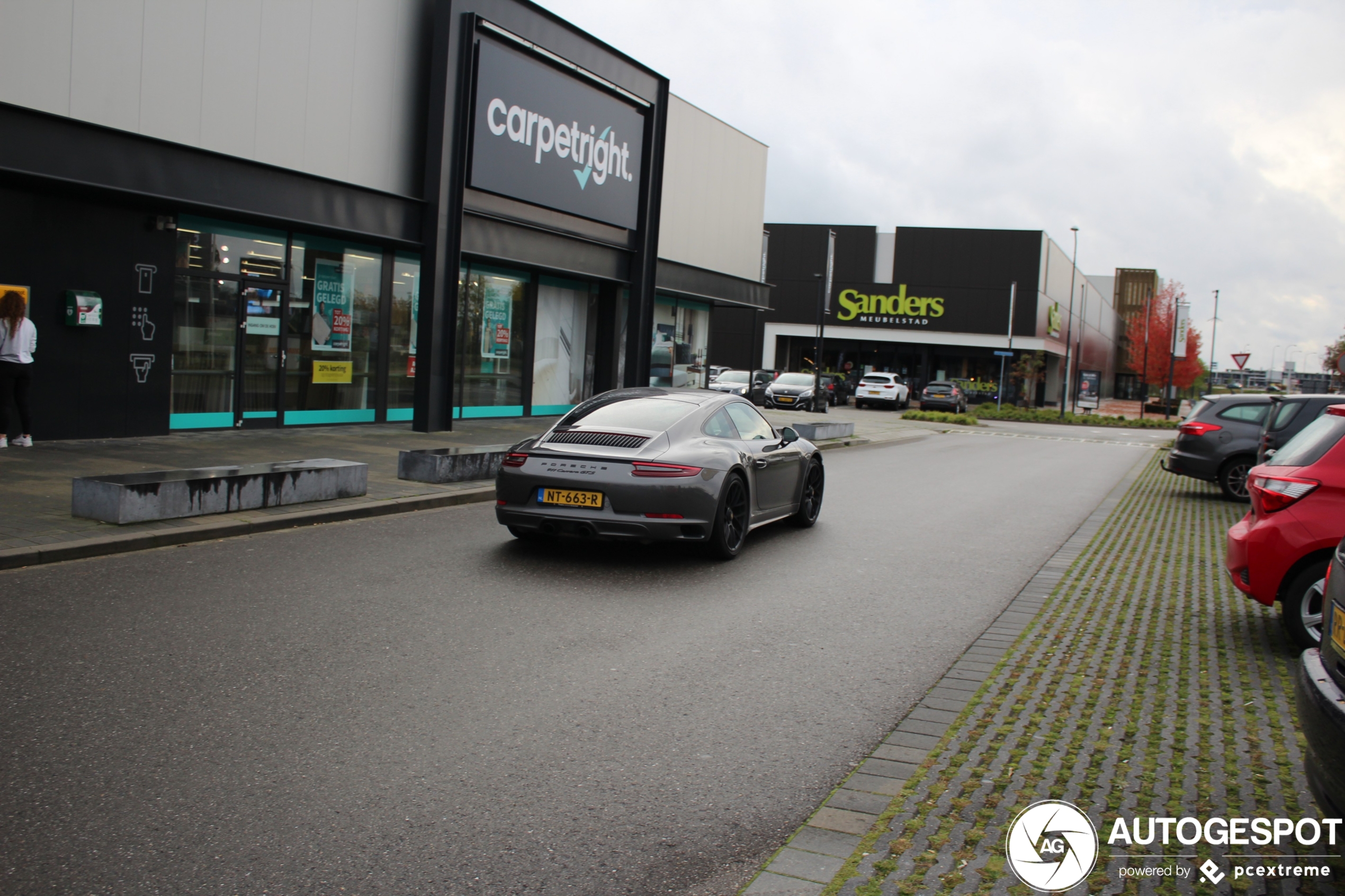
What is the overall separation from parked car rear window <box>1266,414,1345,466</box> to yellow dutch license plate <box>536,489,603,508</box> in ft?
14.4

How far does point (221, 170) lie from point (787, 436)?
885 cm

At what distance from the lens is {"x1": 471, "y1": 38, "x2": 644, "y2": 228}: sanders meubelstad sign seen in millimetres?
17953

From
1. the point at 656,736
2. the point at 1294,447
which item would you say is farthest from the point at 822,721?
the point at 1294,447

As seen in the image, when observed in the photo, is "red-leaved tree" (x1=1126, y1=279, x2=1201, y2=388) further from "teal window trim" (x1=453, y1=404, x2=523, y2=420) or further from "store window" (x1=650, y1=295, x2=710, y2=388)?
"teal window trim" (x1=453, y1=404, x2=523, y2=420)

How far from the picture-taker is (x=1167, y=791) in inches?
152

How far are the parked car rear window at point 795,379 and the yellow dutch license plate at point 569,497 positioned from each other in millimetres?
31918

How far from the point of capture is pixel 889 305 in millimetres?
64375

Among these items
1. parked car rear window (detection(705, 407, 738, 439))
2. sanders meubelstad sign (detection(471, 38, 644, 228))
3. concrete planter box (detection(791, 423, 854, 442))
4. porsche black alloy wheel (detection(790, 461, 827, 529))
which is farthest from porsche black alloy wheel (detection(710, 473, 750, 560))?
concrete planter box (detection(791, 423, 854, 442))

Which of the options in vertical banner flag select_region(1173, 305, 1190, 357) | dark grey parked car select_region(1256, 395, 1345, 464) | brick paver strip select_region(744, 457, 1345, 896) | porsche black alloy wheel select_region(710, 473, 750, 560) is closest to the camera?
brick paver strip select_region(744, 457, 1345, 896)

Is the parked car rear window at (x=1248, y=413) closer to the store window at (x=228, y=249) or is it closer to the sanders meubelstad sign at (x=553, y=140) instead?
the sanders meubelstad sign at (x=553, y=140)

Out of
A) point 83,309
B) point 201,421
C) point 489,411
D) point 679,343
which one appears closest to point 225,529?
point 83,309

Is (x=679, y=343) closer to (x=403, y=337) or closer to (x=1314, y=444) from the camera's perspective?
(x=403, y=337)

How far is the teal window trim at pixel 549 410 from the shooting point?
907 inches

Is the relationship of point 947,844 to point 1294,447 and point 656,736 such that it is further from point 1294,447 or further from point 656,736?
point 1294,447
